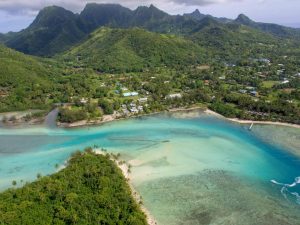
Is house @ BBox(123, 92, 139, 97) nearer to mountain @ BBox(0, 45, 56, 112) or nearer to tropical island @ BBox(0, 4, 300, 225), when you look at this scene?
tropical island @ BBox(0, 4, 300, 225)

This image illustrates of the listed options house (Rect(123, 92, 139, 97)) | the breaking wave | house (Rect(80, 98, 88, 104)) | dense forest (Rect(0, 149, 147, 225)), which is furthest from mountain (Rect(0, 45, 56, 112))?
the breaking wave

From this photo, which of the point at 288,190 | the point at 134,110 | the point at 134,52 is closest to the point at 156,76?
the point at 134,52

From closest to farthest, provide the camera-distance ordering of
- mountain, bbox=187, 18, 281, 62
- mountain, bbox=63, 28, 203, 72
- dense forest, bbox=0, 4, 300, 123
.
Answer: dense forest, bbox=0, 4, 300, 123
mountain, bbox=63, 28, 203, 72
mountain, bbox=187, 18, 281, 62

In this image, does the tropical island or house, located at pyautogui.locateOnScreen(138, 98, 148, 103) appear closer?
the tropical island

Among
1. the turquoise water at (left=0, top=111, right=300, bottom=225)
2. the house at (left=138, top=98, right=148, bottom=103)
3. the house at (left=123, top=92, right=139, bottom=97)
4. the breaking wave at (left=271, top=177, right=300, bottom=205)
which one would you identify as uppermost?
the house at (left=123, top=92, right=139, bottom=97)

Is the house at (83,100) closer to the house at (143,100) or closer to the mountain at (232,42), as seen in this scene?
the house at (143,100)

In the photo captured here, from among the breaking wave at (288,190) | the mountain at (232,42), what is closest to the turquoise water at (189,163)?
A: the breaking wave at (288,190)

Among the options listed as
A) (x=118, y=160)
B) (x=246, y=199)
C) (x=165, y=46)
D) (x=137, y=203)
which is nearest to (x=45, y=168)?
(x=118, y=160)

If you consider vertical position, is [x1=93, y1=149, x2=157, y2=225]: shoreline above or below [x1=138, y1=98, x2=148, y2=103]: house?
below

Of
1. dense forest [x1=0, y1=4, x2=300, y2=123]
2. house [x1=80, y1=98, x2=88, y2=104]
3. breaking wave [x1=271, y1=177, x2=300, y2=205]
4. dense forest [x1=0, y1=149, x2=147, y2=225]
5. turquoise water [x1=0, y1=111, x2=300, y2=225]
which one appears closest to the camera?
dense forest [x1=0, y1=149, x2=147, y2=225]
